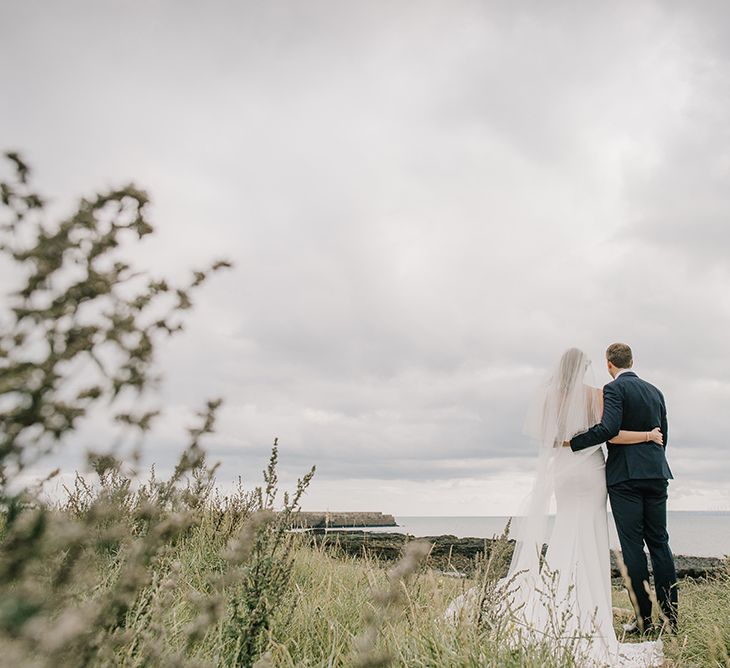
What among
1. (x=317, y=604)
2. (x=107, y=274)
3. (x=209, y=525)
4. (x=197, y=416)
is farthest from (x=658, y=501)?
(x=107, y=274)

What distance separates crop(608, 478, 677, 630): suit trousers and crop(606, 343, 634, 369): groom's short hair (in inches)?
49.6

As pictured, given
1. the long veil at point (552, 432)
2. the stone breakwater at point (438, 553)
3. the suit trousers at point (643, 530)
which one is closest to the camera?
the suit trousers at point (643, 530)

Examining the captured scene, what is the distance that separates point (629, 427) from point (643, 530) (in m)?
1.06

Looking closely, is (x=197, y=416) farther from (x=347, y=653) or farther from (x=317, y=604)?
(x=317, y=604)

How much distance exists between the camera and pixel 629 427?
7.14 meters

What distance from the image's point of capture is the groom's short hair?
24.3 feet

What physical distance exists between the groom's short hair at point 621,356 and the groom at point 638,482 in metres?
0.13

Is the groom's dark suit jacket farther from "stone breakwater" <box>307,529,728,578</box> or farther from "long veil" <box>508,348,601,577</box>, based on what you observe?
"stone breakwater" <box>307,529,728,578</box>

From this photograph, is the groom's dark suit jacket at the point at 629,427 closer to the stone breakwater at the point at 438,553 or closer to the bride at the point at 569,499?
the bride at the point at 569,499

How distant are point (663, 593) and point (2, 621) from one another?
7001 mm

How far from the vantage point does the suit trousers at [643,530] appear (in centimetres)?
675

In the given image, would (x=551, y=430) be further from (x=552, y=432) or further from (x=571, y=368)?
(x=571, y=368)

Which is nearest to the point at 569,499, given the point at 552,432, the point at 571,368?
the point at 552,432

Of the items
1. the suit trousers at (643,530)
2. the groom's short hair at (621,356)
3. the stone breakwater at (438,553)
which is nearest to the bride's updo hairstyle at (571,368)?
the groom's short hair at (621,356)
